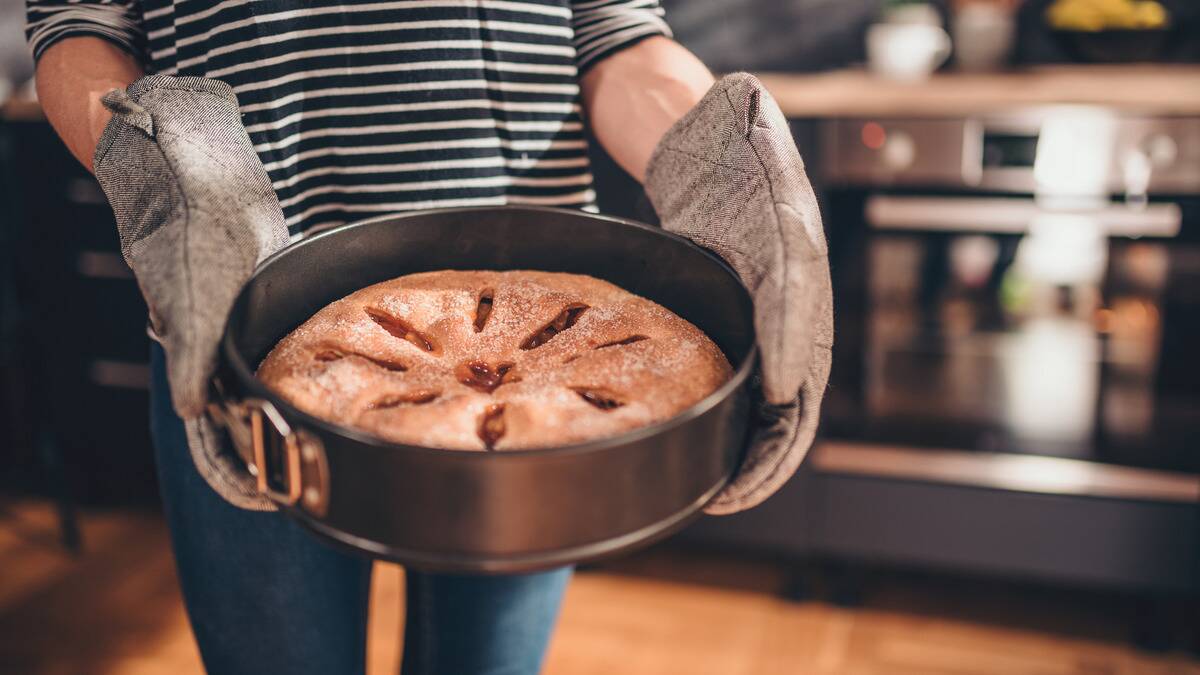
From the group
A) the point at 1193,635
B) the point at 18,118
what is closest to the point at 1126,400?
the point at 1193,635

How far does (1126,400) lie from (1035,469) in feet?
0.71

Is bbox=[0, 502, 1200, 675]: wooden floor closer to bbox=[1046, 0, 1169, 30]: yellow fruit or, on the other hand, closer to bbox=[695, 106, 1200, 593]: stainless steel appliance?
bbox=[695, 106, 1200, 593]: stainless steel appliance

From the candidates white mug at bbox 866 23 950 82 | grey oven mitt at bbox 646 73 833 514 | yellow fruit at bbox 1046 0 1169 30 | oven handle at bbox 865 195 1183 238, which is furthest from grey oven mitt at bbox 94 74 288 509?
yellow fruit at bbox 1046 0 1169 30

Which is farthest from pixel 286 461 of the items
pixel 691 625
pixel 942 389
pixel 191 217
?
pixel 942 389

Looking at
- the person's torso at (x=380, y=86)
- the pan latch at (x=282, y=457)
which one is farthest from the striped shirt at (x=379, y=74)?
the pan latch at (x=282, y=457)

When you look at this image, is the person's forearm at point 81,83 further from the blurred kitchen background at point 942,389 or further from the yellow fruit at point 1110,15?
the yellow fruit at point 1110,15

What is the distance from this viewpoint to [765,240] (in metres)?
0.62

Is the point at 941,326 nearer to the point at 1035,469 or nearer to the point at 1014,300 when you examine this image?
the point at 1014,300

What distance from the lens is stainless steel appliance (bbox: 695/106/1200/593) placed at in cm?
159

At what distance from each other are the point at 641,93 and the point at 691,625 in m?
1.24

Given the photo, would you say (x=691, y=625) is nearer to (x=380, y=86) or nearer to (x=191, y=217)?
(x=380, y=86)

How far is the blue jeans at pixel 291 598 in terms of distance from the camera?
0.78 m

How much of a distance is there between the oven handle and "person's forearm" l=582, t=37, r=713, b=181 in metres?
0.97

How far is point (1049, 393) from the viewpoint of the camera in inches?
71.0
